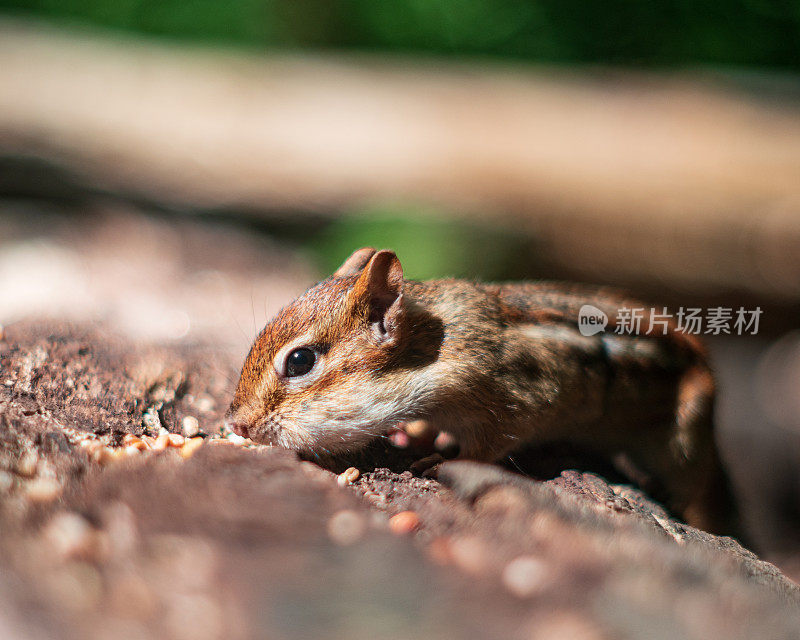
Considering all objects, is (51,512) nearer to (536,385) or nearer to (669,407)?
(536,385)

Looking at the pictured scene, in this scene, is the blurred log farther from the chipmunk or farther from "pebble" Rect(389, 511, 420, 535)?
"pebble" Rect(389, 511, 420, 535)

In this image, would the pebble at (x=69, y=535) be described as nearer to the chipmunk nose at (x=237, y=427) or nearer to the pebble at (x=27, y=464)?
the pebble at (x=27, y=464)

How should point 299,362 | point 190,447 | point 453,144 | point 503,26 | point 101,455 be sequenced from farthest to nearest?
point 503,26 → point 453,144 → point 299,362 → point 190,447 → point 101,455

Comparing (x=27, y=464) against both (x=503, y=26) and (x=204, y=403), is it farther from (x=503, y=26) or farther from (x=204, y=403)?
(x=503, y=26)

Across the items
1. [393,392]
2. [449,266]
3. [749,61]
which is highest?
[749,61]

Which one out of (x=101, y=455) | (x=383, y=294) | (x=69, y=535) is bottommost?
(x=69, y=535)

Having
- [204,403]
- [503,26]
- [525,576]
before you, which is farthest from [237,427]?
[503,26]

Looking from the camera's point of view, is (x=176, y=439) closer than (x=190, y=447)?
No

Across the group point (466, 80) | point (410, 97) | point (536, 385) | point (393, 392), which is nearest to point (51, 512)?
point (393, 392)
